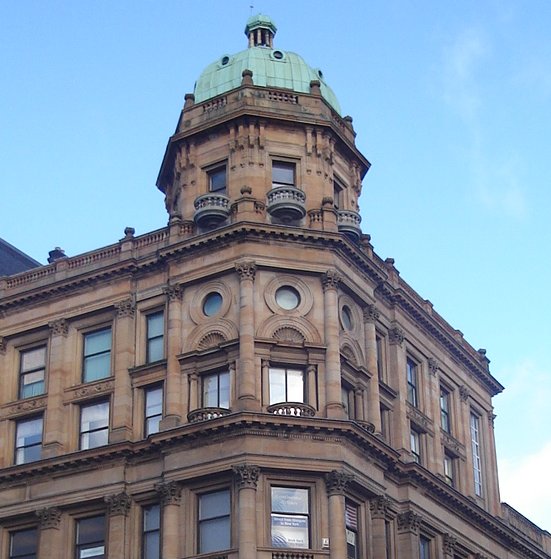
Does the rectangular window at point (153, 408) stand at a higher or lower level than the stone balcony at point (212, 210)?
lower

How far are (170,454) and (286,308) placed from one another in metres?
8.41

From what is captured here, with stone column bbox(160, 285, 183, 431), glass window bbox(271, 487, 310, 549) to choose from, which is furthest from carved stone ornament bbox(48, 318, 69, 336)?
glass window bbox(271, 487, 310, 549)

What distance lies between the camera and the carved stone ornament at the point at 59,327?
6400 centimetres

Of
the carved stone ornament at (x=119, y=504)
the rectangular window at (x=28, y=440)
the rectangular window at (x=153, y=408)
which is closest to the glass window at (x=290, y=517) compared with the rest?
the carved stone ornament at (x=119, y=504)

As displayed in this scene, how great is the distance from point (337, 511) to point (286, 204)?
48.1 ft

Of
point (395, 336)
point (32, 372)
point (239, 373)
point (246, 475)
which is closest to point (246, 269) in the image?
point (239, 373)

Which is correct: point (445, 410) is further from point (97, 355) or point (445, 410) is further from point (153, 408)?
point (97, 355)

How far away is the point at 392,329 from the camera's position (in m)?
66.4

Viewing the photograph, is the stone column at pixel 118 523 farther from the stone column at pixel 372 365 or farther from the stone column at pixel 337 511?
the stone column at pixel 372 365

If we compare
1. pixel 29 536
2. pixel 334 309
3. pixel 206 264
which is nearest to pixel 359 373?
pixel 334 309

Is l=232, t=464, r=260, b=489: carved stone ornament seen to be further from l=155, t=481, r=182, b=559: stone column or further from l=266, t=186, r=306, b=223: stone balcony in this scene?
l=266, t=186, r=306, b=223: stone balcony

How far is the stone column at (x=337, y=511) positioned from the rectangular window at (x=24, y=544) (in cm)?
1461

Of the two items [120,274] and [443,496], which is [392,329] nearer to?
[443,496]

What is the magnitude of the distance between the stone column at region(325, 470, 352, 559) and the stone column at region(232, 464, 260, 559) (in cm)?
324
